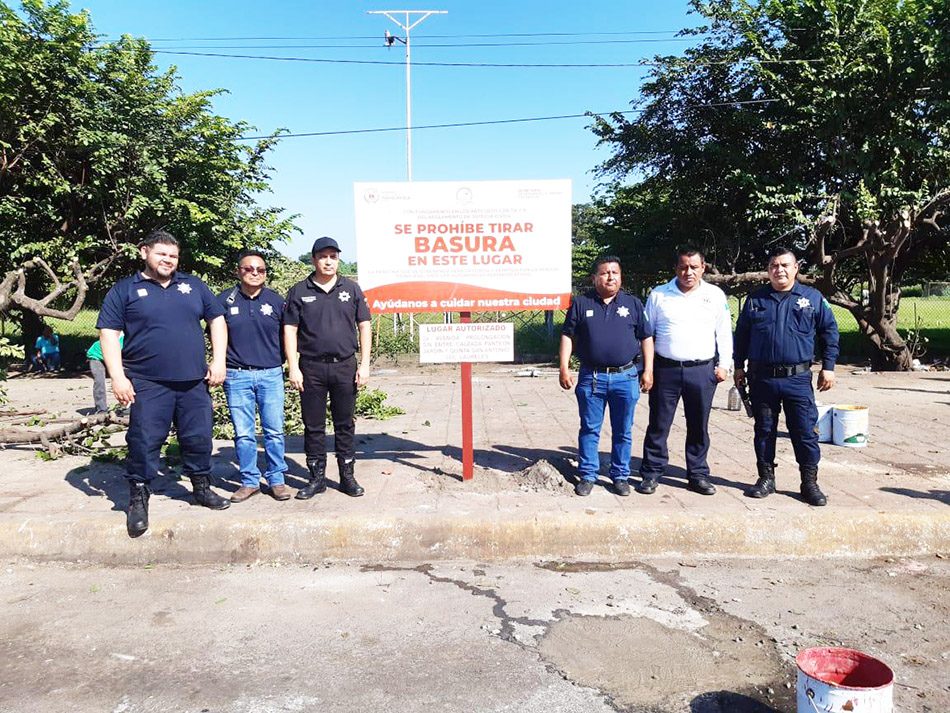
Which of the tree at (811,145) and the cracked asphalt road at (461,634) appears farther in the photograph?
the tree at (811,145)

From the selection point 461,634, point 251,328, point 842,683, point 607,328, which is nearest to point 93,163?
point 251,328

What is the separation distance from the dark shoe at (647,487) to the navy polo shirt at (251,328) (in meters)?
2.94

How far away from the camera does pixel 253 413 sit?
5090 millimetres

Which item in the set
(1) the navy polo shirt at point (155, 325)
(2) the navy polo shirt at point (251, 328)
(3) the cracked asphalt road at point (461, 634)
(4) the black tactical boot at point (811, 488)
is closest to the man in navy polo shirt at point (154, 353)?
(1) the navy polo shirt at point (155, 325)

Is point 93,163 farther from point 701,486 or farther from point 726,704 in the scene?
point 726,704

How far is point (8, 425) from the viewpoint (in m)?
7.91

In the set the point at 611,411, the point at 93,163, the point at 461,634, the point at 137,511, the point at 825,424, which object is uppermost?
the point at 93,163

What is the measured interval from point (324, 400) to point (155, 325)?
126 cm

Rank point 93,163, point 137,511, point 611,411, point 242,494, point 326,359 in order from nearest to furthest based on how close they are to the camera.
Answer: point 137,511, point 326,359, point 242,494, point 611,411, point 93,163

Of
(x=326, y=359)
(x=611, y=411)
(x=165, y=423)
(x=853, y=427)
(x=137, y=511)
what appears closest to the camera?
(x=137, y=511)

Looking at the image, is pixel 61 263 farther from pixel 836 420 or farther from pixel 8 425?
pixel 836 420

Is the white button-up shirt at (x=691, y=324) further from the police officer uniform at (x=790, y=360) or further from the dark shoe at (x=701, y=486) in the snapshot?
the dark shoe at (x=701, y=486)

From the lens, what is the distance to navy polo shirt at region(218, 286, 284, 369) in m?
4.90

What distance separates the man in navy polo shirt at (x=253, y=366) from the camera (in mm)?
4918
